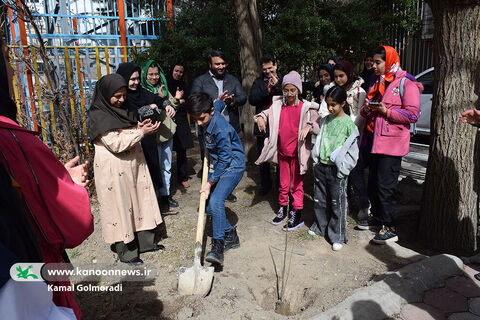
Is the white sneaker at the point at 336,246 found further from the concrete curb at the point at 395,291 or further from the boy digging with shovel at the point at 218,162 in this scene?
the boy digging with shovel at the point at 218,162

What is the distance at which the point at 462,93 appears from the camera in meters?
3.50

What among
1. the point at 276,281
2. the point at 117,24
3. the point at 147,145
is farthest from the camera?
the point at 117,24

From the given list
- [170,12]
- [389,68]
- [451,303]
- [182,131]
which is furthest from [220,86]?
[170,12]

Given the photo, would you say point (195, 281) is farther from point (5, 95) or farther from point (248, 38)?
point (248, 38)

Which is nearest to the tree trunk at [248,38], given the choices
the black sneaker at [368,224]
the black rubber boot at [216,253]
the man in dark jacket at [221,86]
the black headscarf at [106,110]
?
the man in dark jacket at [221,86]

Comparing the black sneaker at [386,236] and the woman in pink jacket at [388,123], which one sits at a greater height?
the woman in pink jacket at [388,123]

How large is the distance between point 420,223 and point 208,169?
236 centimetres

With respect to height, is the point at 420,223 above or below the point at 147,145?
below

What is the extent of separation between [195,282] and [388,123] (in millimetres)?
2318

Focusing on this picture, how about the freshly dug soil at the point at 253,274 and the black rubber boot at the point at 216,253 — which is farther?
the black rubber boot at the point at 216,253

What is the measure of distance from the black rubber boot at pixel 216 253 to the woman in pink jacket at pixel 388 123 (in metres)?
1.59

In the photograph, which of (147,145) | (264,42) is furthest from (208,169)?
(264,42)

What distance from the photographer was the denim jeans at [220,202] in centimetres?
354

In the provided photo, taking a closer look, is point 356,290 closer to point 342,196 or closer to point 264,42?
point 342,196
